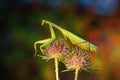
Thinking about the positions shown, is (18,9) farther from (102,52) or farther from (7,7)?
(102,52)

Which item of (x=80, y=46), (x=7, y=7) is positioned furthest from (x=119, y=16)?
(x=80, y=46)

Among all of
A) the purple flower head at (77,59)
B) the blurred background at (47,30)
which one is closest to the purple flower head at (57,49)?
the purple flower head at (77,59)

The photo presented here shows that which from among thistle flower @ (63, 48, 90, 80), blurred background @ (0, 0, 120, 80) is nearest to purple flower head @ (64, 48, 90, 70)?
thistle flower @ (63, 48, 90, 80)

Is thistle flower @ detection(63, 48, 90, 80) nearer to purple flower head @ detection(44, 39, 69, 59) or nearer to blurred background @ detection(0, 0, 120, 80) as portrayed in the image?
purple flower head @ detection(44, 39, 69, 59)

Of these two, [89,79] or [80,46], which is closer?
[80,46]

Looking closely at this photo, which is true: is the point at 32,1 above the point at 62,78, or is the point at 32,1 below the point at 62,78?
above

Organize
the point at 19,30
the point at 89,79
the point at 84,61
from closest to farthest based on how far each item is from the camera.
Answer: the point at 84,61 < the point at 89,79 < the point at 19,30
